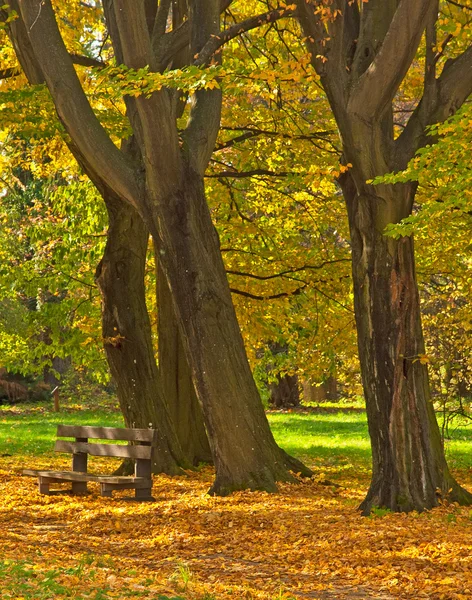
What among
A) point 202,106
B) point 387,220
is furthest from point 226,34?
point 387,220

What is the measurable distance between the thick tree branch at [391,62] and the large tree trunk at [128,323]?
4796mm

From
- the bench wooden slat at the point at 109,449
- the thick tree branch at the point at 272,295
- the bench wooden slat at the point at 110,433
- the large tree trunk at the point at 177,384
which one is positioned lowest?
the bench wooden slat at the point at 109,449

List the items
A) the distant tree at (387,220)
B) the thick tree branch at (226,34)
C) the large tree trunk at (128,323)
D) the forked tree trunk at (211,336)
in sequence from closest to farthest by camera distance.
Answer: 1. the distant tree at (387,220)
2. the thick tree branch at (226,34)
3. the forked tree trunk at (211,336)
4. the large tree trunk at (128,323)

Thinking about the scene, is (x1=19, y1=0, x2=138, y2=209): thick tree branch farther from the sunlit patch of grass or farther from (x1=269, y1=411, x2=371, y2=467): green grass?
the sunlit patch of grass

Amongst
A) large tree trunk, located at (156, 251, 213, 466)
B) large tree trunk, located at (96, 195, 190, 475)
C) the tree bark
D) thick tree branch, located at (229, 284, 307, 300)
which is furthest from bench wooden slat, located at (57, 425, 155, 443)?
the tree bark

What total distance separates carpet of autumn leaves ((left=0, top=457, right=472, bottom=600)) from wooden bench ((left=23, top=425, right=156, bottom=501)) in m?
0.24

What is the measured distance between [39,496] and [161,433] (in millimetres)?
2395

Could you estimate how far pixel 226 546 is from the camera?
9.11 m

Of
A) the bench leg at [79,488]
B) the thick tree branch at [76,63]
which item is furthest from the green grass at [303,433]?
the thick tree branch at [76,63]

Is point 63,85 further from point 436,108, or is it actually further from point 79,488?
point 79,488

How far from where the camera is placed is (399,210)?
10375 mm

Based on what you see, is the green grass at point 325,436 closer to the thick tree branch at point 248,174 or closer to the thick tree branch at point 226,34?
the thick tree branch at point 248,174

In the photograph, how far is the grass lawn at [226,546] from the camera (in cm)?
691

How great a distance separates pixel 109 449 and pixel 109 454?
0.25 ft
